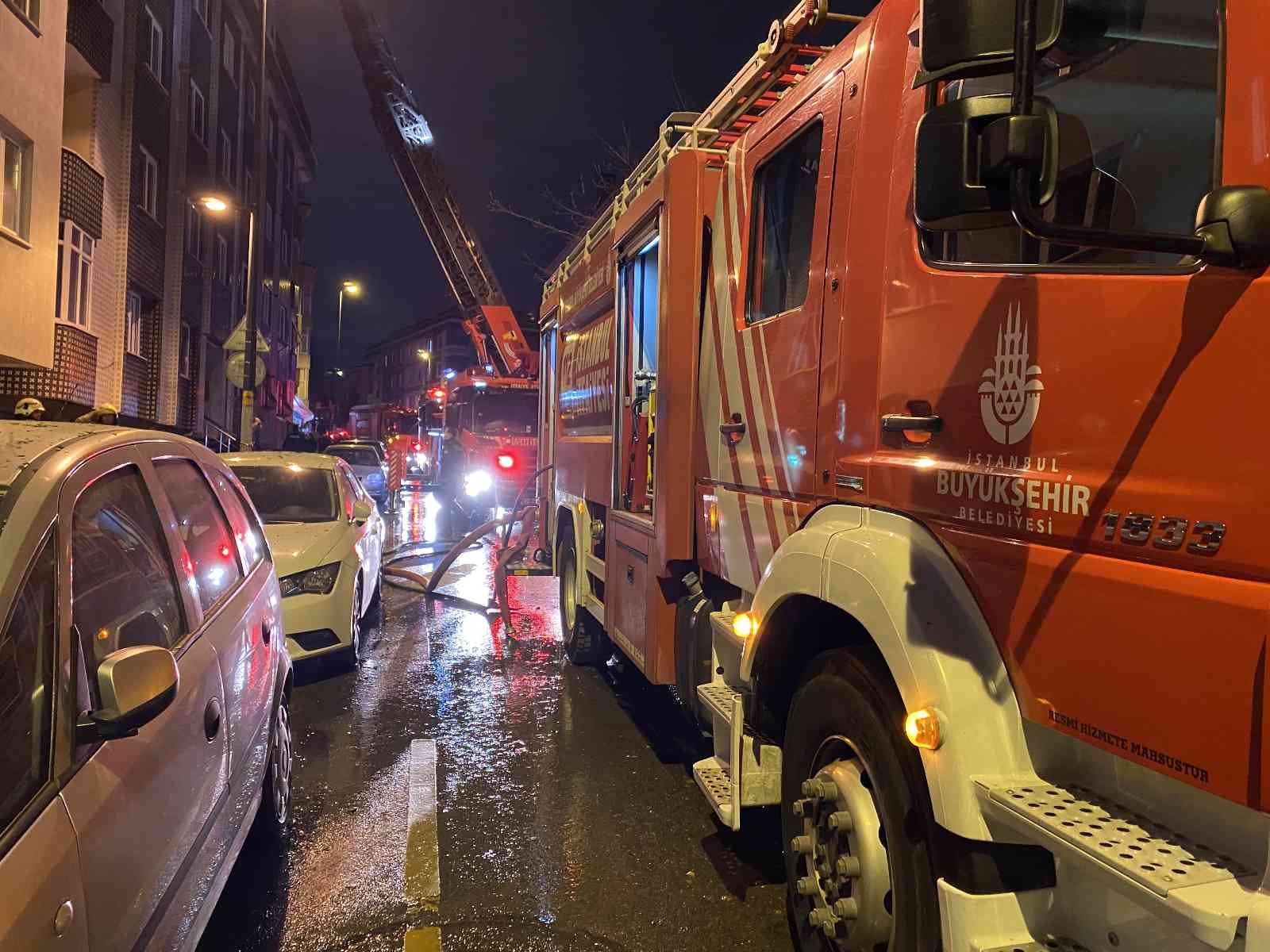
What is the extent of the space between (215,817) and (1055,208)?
2.79m

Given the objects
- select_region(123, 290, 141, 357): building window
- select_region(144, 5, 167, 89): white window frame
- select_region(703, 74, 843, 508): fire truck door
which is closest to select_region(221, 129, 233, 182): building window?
select_region(144, 5, 167, 89): white window frame

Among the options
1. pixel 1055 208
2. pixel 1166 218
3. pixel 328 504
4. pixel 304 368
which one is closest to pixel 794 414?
pixel 1055 208

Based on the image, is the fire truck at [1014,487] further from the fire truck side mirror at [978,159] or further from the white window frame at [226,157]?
the white window frame at [226,157]

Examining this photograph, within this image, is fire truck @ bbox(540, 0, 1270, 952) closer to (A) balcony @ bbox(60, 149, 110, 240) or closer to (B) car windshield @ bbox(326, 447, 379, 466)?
(A) balcony @ bbox(60, 149, 110, 240)

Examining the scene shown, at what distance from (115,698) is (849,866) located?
186 centimetres

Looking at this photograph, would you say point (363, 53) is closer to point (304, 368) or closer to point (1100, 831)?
point (1100, 831)

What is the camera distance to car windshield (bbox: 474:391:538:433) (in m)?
16.8

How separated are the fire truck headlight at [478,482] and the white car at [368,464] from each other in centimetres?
249

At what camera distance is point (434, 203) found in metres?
17.2

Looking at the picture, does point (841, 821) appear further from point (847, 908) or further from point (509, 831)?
point (509, 831)

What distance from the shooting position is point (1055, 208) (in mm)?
2004

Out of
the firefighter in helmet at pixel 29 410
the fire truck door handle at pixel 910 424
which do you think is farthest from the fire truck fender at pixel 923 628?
the firefighter in helmet at pixel 29 410

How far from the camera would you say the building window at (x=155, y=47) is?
17359 mm

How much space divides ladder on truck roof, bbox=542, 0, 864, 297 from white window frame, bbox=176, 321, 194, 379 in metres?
17.6
